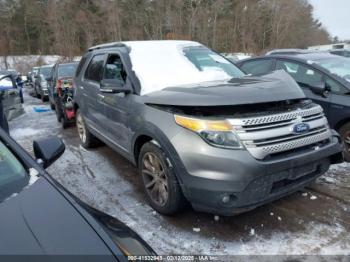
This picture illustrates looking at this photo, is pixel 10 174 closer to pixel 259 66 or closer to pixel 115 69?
pixel 115 69

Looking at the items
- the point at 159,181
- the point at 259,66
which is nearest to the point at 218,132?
the point at 159,181

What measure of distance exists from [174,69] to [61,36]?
38.5 metres

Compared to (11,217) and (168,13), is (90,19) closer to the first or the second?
(168,13)

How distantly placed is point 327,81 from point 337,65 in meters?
0.62

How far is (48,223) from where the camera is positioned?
1.65 meters

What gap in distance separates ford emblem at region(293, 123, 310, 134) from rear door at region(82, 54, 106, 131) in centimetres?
274

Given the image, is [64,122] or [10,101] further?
[64,122]

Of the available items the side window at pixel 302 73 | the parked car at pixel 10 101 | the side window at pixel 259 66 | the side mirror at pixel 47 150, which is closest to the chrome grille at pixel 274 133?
the side mirror at pixel 47 150

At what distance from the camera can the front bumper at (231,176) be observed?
264cm

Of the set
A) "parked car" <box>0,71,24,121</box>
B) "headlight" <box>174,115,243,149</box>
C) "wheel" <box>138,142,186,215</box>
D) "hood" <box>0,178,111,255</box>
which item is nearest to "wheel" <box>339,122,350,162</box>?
"headlight" <box>174,115,243,149</box>

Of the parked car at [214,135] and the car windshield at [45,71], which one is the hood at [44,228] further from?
the car windshield at [45,71]

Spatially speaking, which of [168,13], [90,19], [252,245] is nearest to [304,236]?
[252,245]

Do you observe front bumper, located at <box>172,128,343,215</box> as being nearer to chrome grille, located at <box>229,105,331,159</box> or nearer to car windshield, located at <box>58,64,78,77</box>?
chrome grille, located at <box>229,105,331,159</box>

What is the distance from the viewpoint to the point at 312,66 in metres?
5.14
